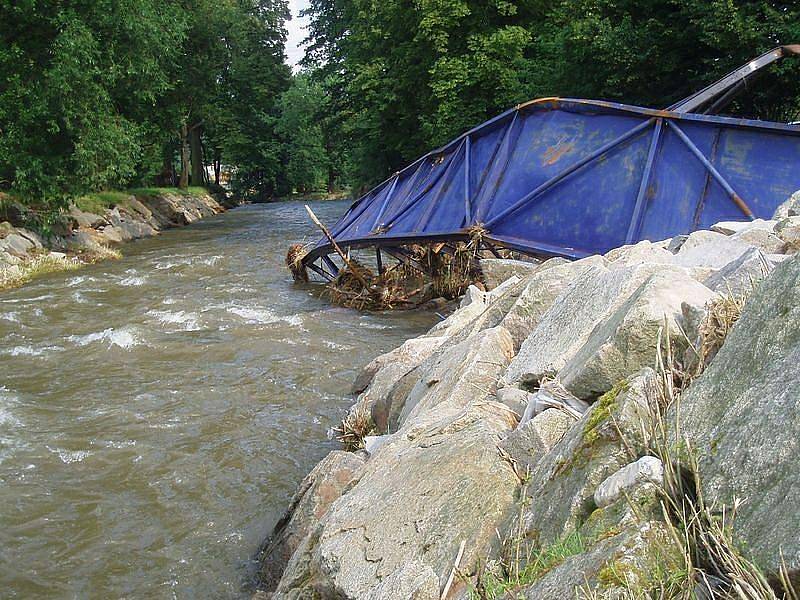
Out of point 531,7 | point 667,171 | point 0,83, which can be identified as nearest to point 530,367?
point 667,171

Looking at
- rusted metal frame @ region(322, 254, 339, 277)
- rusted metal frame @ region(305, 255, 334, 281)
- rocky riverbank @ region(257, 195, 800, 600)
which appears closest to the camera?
rocky riverbank @ region(257, 195, 800, 600)

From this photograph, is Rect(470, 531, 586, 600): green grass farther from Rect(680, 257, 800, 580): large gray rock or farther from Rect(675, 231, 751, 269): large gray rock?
Rect(675, 231, 751, 269): large gray rock

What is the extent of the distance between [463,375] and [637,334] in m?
1.80

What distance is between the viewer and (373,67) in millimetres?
33625

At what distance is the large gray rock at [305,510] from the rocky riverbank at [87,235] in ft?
46.8

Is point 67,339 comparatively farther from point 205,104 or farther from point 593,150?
point 205,104

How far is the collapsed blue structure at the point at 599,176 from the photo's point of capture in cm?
916

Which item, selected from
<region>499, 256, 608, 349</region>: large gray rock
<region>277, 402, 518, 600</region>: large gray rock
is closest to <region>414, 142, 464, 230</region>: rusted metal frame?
<region>499, 256, 608, 349</region>: large gray rock

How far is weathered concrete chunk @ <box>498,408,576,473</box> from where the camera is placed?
3367mm

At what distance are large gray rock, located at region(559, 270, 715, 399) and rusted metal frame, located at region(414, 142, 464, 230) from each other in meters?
9.14

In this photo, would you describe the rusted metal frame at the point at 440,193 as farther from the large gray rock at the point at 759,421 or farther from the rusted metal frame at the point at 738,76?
the large gray rock at the point at 759,421

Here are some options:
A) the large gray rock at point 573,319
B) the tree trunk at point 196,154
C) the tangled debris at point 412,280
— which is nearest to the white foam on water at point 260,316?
the tangled debris at point 412,280

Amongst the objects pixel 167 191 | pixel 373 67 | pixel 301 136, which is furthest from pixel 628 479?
pixel 301 136

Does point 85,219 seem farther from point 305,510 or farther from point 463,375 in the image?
point 463,375
